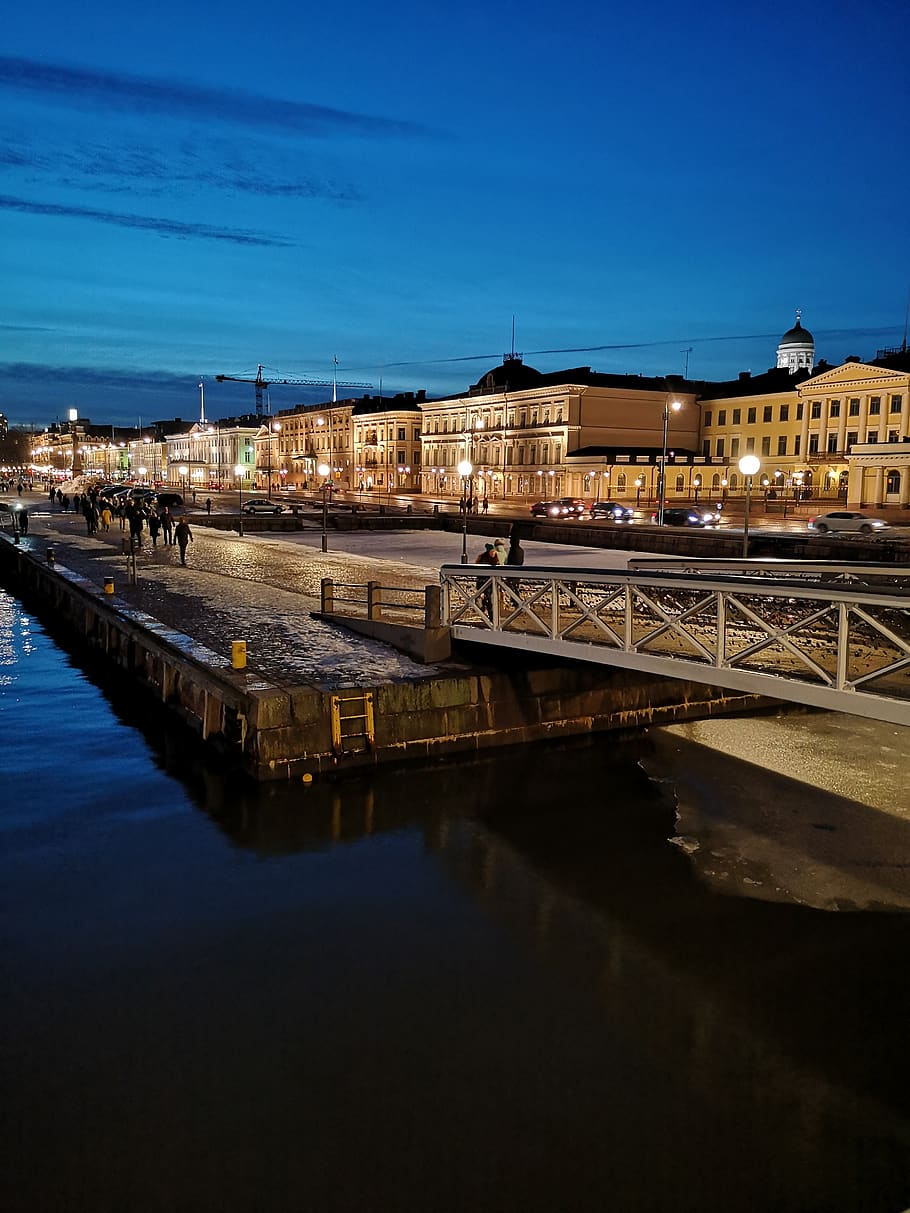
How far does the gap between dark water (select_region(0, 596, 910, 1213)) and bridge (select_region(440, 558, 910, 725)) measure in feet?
8.55

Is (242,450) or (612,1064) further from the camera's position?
(242,450)

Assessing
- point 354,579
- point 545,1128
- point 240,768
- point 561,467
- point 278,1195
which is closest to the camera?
point 278,1195

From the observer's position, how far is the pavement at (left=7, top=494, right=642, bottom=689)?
675 inches

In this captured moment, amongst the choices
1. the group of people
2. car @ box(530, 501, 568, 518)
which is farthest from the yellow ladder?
car @ box(530, 501, 568, 518)

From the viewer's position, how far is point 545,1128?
7.30m

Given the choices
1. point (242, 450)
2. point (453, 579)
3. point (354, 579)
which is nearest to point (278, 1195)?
point (453, 579)

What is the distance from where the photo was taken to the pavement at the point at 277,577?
17.2 m

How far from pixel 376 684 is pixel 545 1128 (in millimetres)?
8822

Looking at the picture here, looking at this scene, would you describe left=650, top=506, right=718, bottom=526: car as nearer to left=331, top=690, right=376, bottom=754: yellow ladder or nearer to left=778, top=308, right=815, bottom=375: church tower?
left=331, top=690, right=376, bottom=754: yellow ladder

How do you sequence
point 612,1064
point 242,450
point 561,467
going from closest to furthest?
point 612,1064 < point 561,467 < point 242,450

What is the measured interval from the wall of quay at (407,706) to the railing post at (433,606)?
0.74 m

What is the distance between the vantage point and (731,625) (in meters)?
17.1

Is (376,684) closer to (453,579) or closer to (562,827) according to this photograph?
(453,579)

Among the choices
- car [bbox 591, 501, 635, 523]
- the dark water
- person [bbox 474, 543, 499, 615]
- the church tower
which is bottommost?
the dark water
